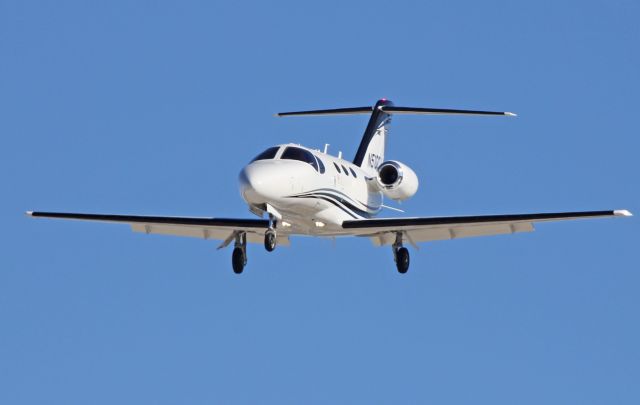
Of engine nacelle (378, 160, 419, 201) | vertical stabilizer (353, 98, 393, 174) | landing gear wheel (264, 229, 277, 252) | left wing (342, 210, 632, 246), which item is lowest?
landing gear wheel (264, 229, 277, 252)

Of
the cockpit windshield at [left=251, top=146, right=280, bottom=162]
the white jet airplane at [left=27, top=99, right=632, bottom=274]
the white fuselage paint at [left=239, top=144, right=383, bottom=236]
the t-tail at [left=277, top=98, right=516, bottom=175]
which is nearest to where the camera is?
the white fuselage paint at [left=239, top=144, right=383, bottom=236]

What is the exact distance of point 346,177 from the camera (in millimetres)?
28000

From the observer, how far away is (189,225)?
90.2 feet

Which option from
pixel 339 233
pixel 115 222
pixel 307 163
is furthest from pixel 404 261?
pixel 115 222

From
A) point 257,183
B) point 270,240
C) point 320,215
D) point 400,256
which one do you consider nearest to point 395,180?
point 400,256

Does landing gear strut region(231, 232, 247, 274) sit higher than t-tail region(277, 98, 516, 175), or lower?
lower

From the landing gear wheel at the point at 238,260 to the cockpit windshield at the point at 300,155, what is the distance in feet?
7.81

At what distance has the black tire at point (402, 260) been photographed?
91.4 feet

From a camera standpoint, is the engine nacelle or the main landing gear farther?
the engine nacelle

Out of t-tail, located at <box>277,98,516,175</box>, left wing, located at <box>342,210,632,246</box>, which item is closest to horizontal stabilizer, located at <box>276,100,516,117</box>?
t-tail, located at <box>277,98,516,175</box>

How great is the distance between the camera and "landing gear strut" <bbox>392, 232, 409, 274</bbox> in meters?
27.9

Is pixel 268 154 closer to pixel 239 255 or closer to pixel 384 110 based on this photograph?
pixel 239 255

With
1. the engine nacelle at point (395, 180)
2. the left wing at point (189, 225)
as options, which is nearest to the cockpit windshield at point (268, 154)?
the left wing at point (189, 225)

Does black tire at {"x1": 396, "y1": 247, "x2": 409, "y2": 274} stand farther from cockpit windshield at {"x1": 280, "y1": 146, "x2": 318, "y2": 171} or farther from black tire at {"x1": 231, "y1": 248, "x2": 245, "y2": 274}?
black tire at {"x1": 231, "y1": 248, "x2": 245, "y2": 274}
